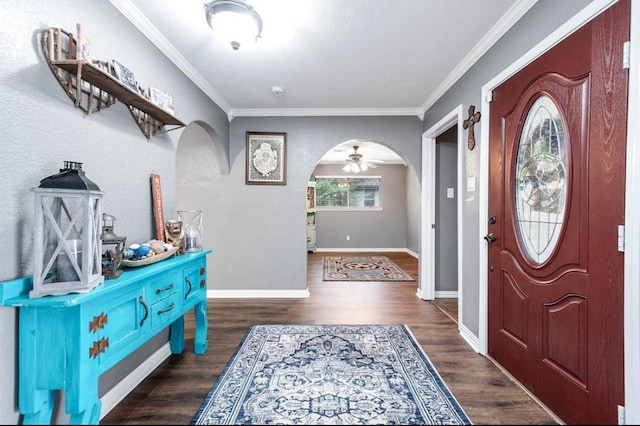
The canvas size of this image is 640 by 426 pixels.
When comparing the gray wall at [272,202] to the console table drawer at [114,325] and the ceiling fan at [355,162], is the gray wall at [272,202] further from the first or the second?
the console table drawer at [114,325]

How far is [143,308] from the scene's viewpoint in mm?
1587

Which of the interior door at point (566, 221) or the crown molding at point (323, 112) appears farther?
the crown molding at point (323, 112)

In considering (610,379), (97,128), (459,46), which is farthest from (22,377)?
(459,46)

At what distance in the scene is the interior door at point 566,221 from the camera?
51.0 inches

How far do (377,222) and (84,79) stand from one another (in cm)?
736

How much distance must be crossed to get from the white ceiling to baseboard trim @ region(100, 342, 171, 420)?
7.57 ft

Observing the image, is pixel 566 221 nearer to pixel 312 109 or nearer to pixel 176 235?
pixel 176 235

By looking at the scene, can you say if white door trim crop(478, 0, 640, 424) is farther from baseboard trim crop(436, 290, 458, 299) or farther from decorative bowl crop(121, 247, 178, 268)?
baseboard trim crop(436, 290, 458, 299)

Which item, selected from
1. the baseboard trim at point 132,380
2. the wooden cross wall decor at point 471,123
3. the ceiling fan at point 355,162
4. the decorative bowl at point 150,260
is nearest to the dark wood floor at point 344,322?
the baseboard trim at point 132,380

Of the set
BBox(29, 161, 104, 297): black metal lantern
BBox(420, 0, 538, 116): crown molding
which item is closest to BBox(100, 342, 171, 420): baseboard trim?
BBox(29, 161, 104, 297): black metal lantern

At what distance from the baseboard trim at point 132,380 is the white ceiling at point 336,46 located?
7.57 feet

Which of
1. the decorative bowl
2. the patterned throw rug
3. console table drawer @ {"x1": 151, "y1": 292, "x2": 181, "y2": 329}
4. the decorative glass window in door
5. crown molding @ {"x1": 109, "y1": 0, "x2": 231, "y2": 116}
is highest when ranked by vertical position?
crown molding @ {"x1": 109, "y1": 0, "x2": 231, "y2": 116}

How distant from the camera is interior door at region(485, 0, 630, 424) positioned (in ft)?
4.25

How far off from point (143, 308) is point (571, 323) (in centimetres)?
226
